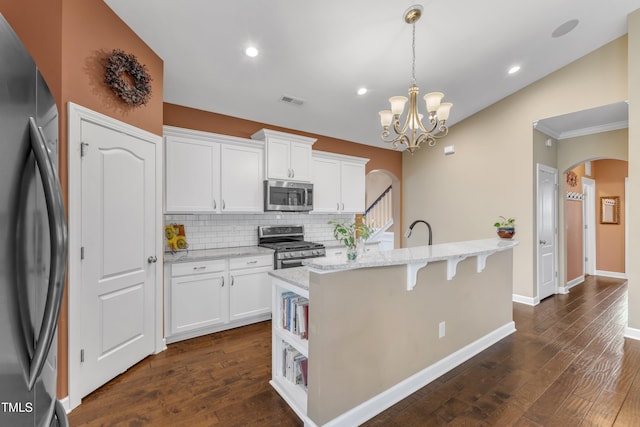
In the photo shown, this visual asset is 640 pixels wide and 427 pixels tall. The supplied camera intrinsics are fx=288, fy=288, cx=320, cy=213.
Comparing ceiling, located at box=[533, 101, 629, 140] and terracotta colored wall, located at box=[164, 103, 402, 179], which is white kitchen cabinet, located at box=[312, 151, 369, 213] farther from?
ceiling, located at box=[533, 101, 629, 140]

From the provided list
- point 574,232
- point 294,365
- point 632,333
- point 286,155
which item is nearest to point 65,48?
point 286,155

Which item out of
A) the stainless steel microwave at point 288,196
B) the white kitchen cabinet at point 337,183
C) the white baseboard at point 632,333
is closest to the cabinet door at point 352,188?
the white kitchen cabinet at point 337,183

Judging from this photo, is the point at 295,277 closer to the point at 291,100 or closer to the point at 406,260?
the point at 406,260

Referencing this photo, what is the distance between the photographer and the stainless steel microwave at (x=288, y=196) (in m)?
3.92

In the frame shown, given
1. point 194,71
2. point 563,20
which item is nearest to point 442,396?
point 194,71

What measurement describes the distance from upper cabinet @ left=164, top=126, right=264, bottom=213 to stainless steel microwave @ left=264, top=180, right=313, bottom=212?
0.12 metres

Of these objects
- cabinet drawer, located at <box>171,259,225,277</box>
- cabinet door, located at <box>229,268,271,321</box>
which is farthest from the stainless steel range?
cabinet drawer, located at <box>171,259,225,277</box>

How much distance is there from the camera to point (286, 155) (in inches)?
160

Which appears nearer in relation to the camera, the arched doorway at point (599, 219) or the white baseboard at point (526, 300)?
the white baseboard at point (526, 300)

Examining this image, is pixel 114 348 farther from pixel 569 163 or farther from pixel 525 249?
pixel 569 163

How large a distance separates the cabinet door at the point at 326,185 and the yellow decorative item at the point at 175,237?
1936 millimetres

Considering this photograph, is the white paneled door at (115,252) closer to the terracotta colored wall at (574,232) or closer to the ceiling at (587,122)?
the ceiling at (587,122)

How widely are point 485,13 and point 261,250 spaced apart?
11.8ft

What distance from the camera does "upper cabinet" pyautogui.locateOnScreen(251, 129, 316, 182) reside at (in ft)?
12.9
